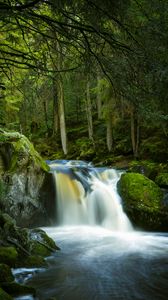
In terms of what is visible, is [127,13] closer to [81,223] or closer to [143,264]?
[143,264]

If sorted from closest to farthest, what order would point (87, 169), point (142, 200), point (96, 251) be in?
point (96, 251)
point (142, 200)
point (87, 169)

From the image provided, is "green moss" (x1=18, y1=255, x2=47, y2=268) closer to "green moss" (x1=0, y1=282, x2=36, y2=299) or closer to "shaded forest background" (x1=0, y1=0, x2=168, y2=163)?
"green moss" (x1=0, y1=282, x2=36, y2=299)

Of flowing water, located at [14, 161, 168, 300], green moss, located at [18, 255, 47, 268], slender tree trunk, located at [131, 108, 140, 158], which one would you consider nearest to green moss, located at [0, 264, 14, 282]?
flowing water, located at [14, 161, 168, 300]

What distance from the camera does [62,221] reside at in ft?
45.2

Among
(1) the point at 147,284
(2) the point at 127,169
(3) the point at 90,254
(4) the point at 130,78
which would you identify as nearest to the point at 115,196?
(2) the point at 127,169

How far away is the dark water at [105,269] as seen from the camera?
22.4 feet

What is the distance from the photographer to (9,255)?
777 centimetres

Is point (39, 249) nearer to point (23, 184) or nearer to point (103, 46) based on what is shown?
point (23, 184)

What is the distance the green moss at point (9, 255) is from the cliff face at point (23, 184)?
4388 millimetres

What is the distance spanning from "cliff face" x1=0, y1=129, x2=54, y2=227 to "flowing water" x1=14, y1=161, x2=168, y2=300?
0.65 meters

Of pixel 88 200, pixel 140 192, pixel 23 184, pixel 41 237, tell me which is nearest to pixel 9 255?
pixel 41 237

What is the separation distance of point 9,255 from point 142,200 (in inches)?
226

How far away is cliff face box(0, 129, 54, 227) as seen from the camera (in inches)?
491

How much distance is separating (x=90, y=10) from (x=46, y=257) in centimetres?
617
